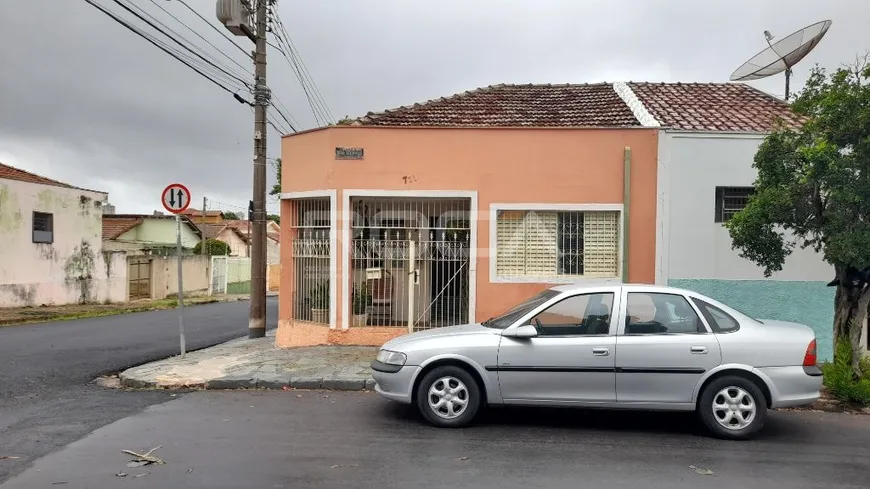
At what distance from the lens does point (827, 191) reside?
691cm

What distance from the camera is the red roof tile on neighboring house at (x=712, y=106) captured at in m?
10.4

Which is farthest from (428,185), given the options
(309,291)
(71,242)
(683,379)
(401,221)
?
(71,242)

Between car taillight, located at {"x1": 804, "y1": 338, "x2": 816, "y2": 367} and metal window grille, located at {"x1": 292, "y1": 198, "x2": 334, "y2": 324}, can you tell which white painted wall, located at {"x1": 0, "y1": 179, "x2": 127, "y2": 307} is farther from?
car taillight, located at {"x1": 804, "y1": 338, "x2": 816, "y2": 367}

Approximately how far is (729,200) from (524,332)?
6.14 m

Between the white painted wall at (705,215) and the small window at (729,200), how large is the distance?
16 centimetres

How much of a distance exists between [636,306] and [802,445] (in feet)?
6.34

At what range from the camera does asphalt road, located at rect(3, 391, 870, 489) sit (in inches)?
175

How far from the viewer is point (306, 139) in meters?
10.4

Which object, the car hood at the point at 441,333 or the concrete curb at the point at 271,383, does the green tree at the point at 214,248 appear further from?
the car hood at the point at 441,333

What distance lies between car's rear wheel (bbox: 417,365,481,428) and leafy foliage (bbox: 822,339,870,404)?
4372 millimetres

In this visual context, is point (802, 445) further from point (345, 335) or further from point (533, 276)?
point (345, 335)

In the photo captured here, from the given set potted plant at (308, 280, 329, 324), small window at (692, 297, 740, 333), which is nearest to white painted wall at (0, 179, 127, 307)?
potted plant at (308, 280, 329, 324)

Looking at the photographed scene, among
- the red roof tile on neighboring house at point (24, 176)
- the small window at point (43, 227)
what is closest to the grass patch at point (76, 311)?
the small window at point (43, 227)

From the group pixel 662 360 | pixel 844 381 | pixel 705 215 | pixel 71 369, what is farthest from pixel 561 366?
pixel 71 369
